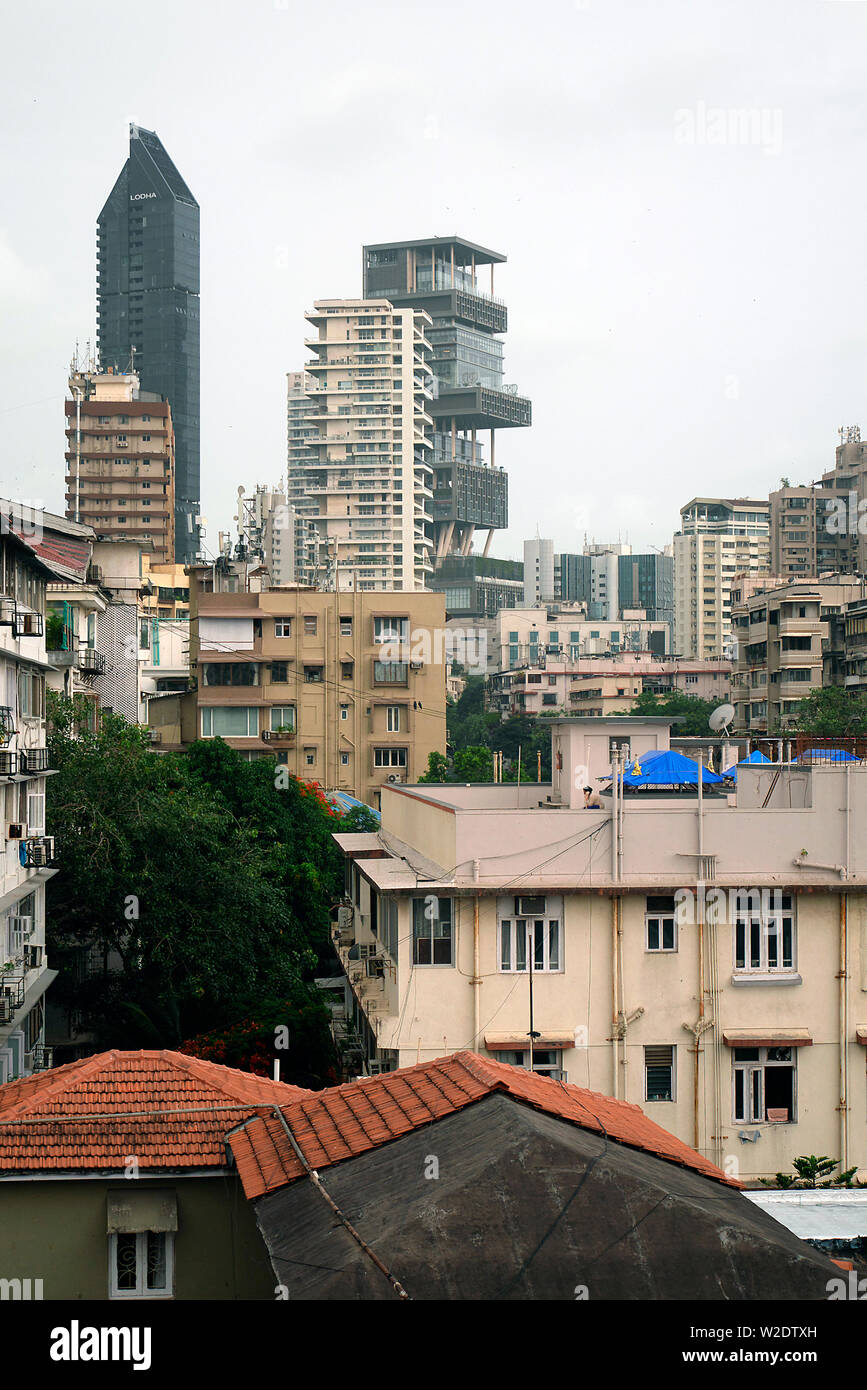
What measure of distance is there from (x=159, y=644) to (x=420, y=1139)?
50401 millimetres

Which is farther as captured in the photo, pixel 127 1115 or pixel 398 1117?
pixel 127 1115

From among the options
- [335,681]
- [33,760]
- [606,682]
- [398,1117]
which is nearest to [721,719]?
[33,760]

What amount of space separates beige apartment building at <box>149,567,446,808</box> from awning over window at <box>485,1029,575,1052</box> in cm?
4052

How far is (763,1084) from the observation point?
682 inches

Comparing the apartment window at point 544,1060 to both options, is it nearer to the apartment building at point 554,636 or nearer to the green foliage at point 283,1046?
the green foliage at point 283,1046

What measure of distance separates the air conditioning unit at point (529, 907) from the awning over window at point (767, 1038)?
2.88 meters

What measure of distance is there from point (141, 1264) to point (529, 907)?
8.35 metres

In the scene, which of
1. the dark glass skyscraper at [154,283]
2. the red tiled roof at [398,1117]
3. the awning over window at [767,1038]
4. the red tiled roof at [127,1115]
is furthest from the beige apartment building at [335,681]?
the dark glass skyscraper at [154,283]

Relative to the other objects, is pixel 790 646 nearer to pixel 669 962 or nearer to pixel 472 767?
pixel 472 767

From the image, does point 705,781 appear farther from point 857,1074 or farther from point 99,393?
point 99,393

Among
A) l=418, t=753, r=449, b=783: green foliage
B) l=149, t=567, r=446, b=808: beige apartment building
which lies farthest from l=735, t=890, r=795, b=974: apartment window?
l=418, t=753, r=449, b=783: green foliage

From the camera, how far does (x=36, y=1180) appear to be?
10.0 meters

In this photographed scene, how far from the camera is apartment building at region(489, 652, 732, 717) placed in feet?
361

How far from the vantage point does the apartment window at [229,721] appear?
183 feet
